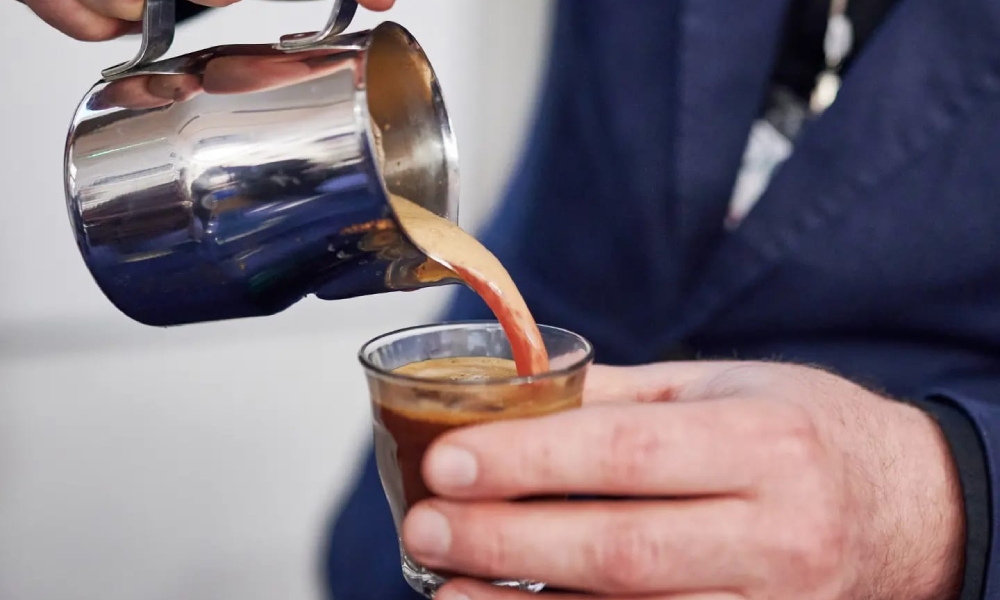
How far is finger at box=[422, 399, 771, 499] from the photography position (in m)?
0.41

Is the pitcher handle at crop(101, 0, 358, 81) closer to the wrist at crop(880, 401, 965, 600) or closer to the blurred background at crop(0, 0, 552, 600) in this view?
the wrist at crop(880, 401, 965, 600)

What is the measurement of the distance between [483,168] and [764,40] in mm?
650

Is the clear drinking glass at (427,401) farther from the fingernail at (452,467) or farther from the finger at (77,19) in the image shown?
the finger at (77,19)

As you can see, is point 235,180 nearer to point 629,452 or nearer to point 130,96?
point 130,96

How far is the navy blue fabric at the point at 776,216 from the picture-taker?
27.6 inches

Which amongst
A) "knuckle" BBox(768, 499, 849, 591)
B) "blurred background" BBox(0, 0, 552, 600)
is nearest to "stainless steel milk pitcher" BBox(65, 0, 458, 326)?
"knuckle" BBox(768, 499, 849, 591)

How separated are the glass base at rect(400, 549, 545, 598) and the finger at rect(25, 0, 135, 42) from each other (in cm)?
43

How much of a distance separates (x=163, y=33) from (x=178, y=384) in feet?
2.67

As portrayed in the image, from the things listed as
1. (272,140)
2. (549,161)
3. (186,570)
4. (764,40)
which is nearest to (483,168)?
(549,161)

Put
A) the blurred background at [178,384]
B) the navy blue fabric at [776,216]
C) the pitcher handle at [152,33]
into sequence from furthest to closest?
the blurred background at [178,384]
the navy blue fabric at [776,216]
the pitcher handle at [152,33]

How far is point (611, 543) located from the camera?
0.41 m

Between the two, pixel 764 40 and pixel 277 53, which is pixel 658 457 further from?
pixel 764 40

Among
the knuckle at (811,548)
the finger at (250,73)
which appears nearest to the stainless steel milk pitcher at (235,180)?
the finger at (250,73)

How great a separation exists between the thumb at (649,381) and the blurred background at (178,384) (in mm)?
743
